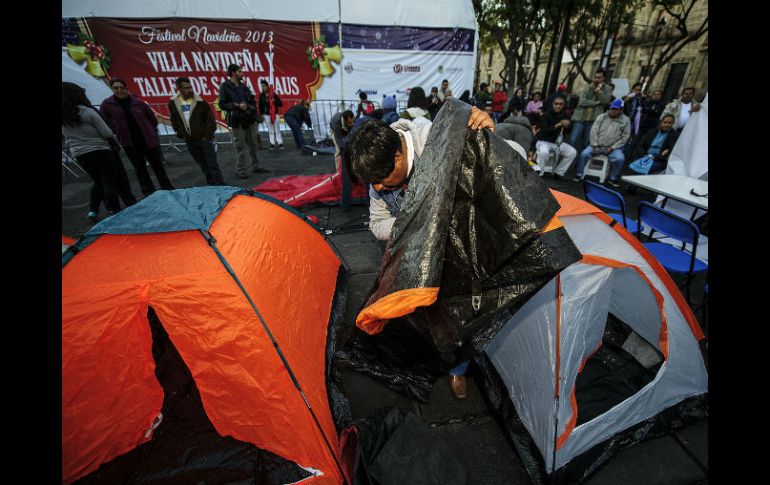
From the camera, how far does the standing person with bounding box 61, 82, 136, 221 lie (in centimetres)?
376

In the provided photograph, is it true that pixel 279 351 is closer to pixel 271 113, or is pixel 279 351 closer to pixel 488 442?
pixel 488 442

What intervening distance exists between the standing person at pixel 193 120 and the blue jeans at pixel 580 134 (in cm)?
781

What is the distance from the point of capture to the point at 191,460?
1965mm

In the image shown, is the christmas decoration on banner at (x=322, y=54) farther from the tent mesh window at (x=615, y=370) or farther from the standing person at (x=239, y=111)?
the tent mesh window at (x=615, y=370)

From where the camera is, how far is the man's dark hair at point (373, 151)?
5.03 ft

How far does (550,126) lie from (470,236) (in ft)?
22.9

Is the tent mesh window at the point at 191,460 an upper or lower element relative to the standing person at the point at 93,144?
lower

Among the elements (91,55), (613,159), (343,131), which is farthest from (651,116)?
(91,55)

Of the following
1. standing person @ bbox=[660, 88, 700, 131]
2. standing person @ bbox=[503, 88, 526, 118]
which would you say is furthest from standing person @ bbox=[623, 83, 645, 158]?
standing person @ bbox=[503, 88, 526, 118]

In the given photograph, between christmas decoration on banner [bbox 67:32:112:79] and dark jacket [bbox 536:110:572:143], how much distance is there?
1414 cm

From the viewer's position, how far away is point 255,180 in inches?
271

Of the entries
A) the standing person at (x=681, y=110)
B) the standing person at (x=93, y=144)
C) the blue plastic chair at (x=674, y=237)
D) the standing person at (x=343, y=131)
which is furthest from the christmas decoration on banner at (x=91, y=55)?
the standing person at (x=681, y=110)
